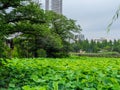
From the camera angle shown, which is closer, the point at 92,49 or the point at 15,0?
the point at 15,0

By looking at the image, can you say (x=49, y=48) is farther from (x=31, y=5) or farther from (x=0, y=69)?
(x=0, y=69)

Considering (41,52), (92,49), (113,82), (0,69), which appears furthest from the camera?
(92,49)

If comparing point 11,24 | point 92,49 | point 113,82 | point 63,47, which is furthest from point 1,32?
point 92,49

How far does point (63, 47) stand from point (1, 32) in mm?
31243

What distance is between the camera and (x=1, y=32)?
26.8 ft

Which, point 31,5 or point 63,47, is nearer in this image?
Result: point 31,5

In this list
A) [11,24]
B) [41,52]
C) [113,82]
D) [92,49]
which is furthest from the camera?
[92,49]

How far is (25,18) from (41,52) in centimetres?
2558

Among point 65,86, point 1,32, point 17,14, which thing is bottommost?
point 65,86

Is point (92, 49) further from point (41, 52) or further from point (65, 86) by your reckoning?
point (65, 86)

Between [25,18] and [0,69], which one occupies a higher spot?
[25,18]

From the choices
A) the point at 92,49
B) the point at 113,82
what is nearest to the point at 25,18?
the point at 113,82

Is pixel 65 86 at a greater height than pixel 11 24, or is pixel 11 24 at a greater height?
pixel 11 24

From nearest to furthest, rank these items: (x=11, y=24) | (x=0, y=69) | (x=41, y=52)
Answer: (x=0, y=69)
(x=11, y=24)
(x=41, y=52)
